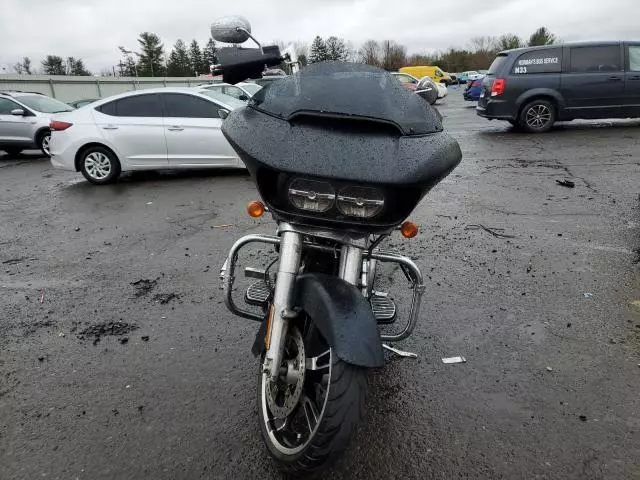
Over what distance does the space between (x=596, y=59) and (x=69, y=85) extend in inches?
1266

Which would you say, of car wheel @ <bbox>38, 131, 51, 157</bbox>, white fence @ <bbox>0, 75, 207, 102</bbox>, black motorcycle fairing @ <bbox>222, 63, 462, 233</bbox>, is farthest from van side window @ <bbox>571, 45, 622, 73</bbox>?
white fence @ <bbox>0, 75, 207, 102</bbox>

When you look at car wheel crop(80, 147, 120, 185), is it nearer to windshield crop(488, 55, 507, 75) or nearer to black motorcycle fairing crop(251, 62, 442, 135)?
black motorcycle fairing crop(251, 62, 442, 135)

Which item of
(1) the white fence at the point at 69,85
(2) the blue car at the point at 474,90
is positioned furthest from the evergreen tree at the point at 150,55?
(2) the blue car at the point at 474,90

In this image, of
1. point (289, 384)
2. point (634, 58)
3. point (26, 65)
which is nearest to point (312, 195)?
point (289, 384)

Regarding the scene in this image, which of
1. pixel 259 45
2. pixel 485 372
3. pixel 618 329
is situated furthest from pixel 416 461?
pixel 259 45

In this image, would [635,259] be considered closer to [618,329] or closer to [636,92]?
[618,329]

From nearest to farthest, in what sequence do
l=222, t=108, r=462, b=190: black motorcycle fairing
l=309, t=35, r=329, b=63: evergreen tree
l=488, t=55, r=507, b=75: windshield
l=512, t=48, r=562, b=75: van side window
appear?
l=222, t=108, r=462, b=190: black motorcycle fairing, l=309, t=35, r=329, b=63: evergreen tree, l=512, t=48, r=562, b=75: van side window, l=488, t=55, r=507, b=75: windshield

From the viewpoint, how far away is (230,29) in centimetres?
Result: 255

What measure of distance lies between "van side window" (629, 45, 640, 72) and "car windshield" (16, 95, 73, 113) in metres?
14.5

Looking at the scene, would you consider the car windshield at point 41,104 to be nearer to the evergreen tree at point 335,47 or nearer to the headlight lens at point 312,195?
the evergreen tree at point 335,47

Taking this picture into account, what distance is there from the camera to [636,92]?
36.8 feet

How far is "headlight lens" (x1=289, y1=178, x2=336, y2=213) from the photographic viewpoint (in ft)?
6.31

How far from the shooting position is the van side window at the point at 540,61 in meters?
11.4

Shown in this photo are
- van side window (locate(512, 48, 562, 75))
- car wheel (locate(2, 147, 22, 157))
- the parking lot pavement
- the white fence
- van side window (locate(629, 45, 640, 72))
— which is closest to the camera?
the parking lot pavement
